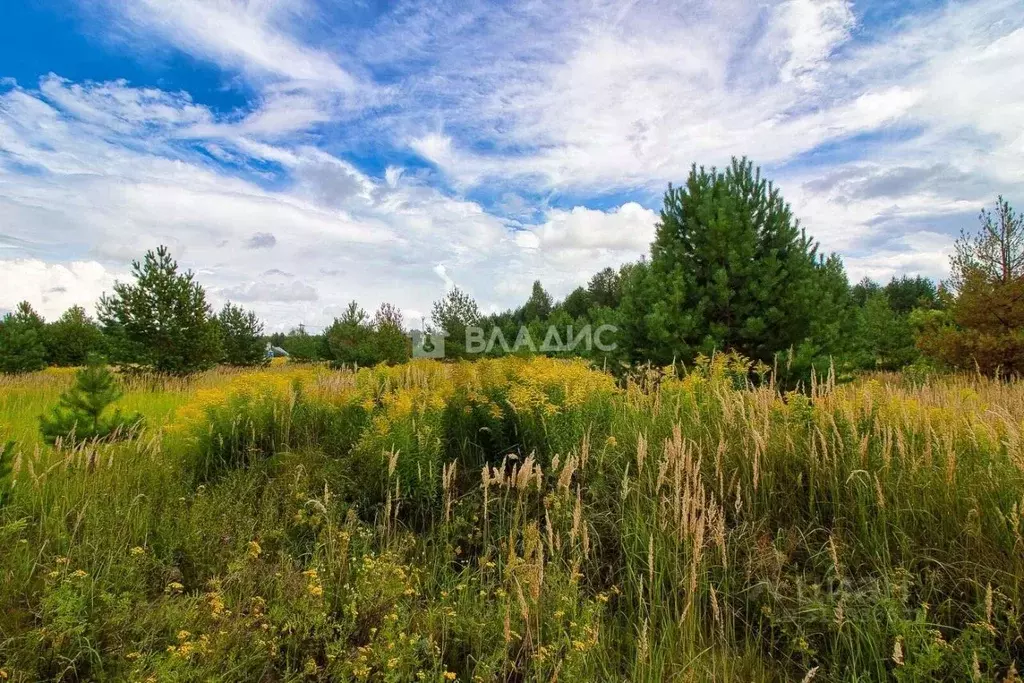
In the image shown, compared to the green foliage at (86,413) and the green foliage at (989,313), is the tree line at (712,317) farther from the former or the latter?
the green foliage at (86,413)

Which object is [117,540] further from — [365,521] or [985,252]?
[985,252]

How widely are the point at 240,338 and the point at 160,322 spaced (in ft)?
33.6

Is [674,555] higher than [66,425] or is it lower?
lower

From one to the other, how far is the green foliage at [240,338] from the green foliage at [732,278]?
815 inches

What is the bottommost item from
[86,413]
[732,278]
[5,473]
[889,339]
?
[5,473]

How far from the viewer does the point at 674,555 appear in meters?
2.87

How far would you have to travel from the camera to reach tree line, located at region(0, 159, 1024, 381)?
26.3 feet

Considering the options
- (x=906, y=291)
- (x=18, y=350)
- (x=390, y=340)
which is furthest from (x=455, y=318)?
(x=906, y=291)

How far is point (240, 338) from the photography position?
2427cm

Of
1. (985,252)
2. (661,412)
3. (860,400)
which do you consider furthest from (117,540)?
(985,252)

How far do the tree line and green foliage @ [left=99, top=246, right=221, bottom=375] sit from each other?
0.03m

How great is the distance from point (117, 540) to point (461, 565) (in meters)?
1.94

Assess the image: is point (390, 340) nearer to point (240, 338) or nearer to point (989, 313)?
point (240, 338)

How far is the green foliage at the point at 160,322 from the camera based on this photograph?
14148 millimetres
